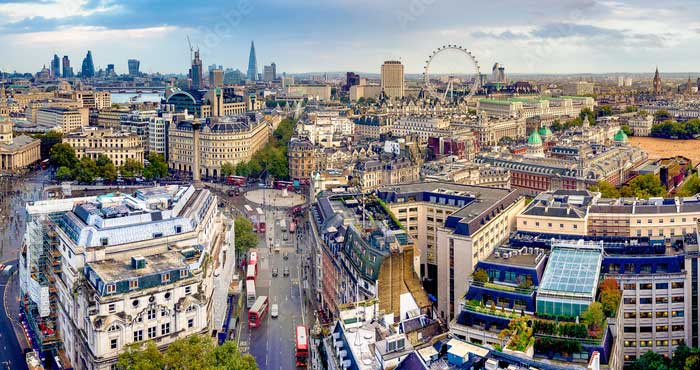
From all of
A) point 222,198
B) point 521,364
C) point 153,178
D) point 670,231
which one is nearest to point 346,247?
point 521,364

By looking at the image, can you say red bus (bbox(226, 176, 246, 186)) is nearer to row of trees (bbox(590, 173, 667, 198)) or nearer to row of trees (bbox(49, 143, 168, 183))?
row of trees (bbox(49, 143, 168, 183))

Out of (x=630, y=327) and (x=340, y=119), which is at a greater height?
(x=340, y=119)

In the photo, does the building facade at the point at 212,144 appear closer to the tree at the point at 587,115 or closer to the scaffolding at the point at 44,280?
the scaffolding at the point at 44,280

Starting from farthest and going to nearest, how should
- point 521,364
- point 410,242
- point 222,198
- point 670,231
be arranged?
point 222,198
point 670,231
point 410,242
point 521,364

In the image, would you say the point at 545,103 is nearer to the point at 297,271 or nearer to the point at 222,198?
the point at 222,198

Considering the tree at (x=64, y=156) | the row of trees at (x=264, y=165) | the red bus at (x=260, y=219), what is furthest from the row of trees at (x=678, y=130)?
the tree at (x=64, y=156)

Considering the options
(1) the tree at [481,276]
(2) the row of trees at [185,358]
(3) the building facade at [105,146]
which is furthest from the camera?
(3) the building facade at [105,146]
